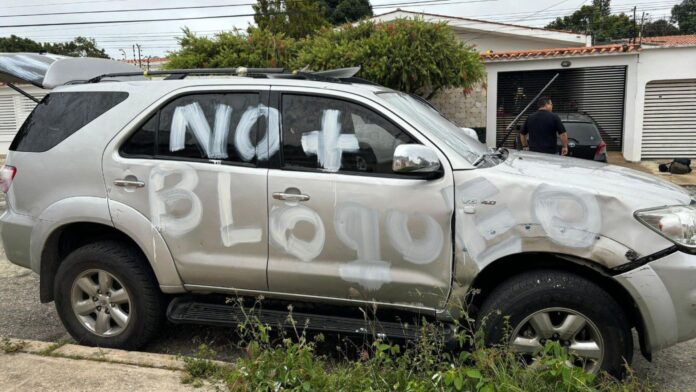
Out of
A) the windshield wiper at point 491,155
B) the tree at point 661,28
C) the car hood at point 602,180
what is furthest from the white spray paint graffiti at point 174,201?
the tree at point 661,28

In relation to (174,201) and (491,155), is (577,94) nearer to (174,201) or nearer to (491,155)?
(491,155)

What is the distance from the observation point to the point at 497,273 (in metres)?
3.28

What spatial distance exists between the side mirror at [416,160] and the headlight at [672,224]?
→ 1127mm

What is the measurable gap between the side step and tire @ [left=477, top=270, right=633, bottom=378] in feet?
1.69

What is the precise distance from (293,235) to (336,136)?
2.24 feet

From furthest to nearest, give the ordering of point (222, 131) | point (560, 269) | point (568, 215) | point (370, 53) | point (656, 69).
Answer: point (656, 69) → point (370, 53) → point (222, 131) → point (560, 269) → point (568, 215)

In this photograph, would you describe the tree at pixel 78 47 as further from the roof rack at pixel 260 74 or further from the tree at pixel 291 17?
the roof rack at pixel 260 74

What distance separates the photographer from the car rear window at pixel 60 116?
3.86m

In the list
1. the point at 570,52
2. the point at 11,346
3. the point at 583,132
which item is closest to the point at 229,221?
the point at 11,346

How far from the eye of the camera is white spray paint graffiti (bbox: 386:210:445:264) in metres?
3.16

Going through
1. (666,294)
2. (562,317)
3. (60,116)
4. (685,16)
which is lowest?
(562,317)

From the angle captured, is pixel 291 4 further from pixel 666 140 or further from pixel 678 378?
pixel 678 378

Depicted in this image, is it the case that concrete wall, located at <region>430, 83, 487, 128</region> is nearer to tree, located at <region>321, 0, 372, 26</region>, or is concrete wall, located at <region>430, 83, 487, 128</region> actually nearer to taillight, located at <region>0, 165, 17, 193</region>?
taillight, located at <region>0, 165, 17, 193</region>

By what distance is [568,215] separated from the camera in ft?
9.83
